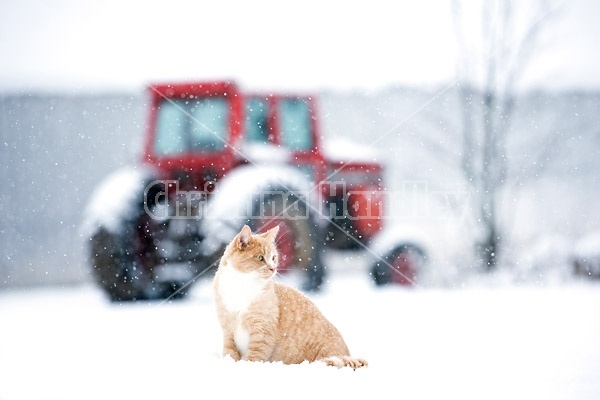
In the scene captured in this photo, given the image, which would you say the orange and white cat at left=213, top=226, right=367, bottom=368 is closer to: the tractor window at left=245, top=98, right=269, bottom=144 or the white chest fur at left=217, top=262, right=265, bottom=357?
the white chest fur at left=217, top=262, right=265, bottom=357

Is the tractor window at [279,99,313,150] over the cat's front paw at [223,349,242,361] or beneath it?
over

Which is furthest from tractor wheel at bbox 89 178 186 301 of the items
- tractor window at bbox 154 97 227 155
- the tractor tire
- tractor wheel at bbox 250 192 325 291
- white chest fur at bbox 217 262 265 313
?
white chest fur at bbox 217 262 265 313

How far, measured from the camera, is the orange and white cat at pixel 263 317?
6.40ft

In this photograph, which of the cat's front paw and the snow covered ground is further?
the cat's front paw

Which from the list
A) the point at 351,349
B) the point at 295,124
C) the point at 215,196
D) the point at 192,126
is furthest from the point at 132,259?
the point at 351,349

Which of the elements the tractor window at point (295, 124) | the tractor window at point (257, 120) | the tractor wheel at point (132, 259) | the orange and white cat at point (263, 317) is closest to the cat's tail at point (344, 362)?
the orange and white cat at point (263, 317)

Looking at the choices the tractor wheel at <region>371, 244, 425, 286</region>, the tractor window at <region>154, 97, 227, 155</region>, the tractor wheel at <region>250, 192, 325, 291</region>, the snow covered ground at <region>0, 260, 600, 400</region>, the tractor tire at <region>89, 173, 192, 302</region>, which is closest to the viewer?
the snow covered ground at <region>0, 260, 600, 400</region>

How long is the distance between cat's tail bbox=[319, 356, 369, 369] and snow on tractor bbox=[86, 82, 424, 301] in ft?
5.74

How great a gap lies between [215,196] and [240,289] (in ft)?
5.62

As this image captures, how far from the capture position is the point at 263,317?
76.6 inches

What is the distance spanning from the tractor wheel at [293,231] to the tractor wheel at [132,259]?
648 millimetres

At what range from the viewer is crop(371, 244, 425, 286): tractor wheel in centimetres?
462

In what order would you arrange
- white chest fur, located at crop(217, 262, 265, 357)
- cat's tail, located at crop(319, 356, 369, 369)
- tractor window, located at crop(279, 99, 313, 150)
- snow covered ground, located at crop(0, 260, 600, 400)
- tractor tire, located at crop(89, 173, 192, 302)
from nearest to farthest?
snow covered ground, located at crop(0, 260, 600, 400)
cat's tail, located at crop(319, 356, 369, 369)
white chest fur, located at crop(217, 262, 265, 357)
tractor tire, located at crop(89, 173, 192, 302)
tractor window, located at crop(279, 99, 313, 150)

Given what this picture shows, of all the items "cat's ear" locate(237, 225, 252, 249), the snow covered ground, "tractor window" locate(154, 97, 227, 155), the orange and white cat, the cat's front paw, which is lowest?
the snow covered ground
